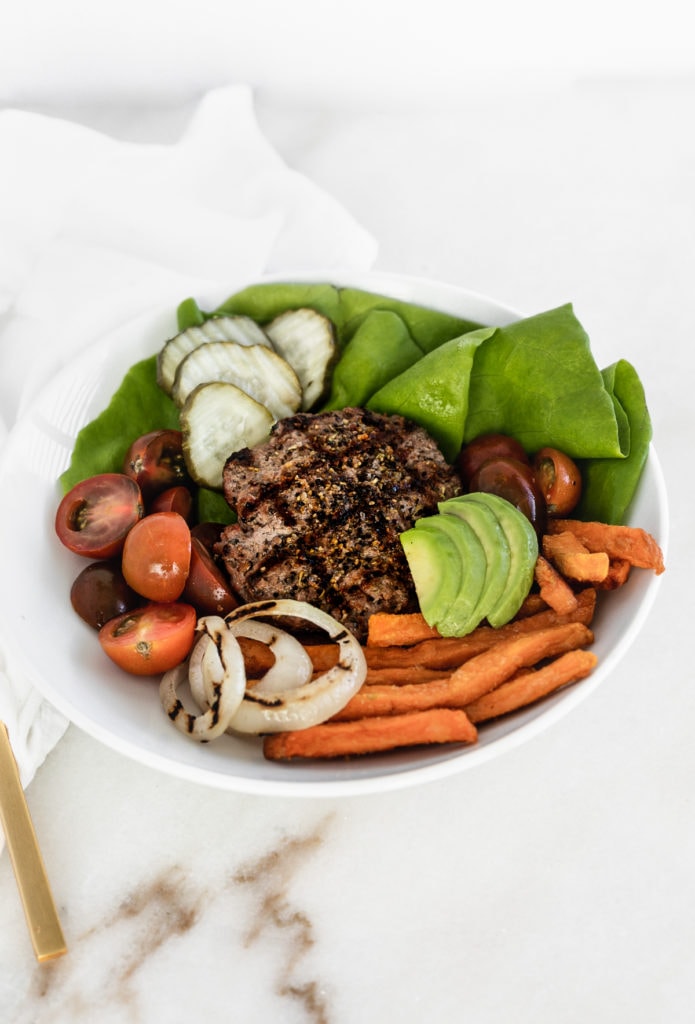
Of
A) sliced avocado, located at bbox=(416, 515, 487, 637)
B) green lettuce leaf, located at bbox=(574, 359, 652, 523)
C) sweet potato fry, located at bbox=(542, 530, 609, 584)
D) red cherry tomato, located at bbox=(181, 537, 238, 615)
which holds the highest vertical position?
green lettuce leaf, located at bbox=(574, 359, 652, 523)

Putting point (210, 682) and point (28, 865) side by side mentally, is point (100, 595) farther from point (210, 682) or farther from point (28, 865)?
point (28, 865)

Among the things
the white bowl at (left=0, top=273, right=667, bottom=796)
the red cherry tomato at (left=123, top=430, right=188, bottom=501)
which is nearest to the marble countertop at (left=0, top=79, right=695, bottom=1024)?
the white bowl at (left=0, top=273, right=667, bottom=796)

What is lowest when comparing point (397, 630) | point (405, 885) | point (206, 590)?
point (405, 885)

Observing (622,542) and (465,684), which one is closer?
(465,684)

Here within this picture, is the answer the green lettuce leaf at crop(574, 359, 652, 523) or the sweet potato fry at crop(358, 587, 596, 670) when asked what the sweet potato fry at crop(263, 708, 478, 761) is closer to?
the sweet potato fry at crop(358, 587, 596, 670)

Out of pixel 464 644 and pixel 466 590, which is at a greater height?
pixel 466 590

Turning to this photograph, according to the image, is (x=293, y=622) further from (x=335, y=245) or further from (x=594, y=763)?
(x=335, y=245)

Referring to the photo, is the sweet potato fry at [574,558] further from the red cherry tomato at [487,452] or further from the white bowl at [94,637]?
the red cherry tomato at [487,452]

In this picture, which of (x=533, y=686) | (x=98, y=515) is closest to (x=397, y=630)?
(x=533, y=686)
